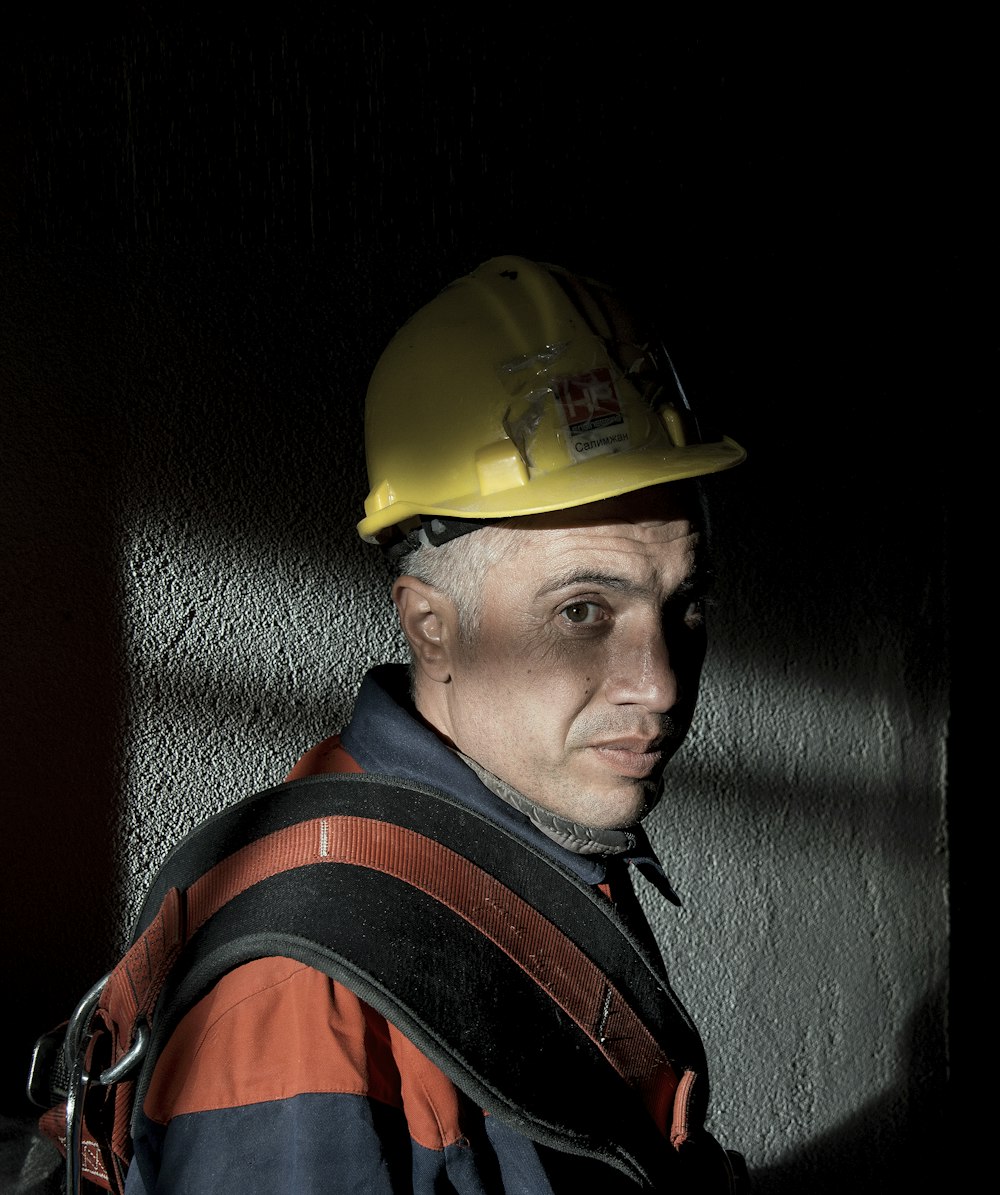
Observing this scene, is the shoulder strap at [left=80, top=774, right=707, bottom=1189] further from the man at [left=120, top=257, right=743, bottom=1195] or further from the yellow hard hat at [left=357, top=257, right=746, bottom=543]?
the yellow hard hat at [left=357, top=257, right=746, bottom=543]

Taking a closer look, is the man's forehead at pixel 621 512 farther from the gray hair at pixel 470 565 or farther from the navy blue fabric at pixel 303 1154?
the navy blue fabric at pixel 303 1154

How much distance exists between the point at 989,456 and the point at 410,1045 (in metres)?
2.19

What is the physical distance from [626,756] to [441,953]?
0.34m

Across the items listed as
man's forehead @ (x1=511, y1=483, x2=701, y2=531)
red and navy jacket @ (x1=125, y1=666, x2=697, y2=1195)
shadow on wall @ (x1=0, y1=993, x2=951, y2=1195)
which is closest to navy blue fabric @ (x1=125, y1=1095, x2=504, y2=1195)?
red and navy jacket @ (x1=125, y1=666, x2=697, y2=1195)

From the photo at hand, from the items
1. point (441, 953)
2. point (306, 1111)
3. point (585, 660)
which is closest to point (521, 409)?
point (585, 660)

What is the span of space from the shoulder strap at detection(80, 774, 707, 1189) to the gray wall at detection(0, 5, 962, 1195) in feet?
1.89

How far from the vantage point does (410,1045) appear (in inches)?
36.0

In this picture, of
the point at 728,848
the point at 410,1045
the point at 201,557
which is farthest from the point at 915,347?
the point at 410,1045

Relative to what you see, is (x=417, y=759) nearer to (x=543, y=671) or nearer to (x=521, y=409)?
(x=543, y=671)

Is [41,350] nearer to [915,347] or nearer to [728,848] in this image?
[728,848]

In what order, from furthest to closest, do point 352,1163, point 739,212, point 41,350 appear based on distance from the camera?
point 739,212, point 41,350, point 352,1163

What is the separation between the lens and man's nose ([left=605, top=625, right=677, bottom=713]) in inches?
45.1

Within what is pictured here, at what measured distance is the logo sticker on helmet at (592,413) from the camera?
1.17 meters

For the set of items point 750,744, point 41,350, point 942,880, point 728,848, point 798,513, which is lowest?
point 942,880
